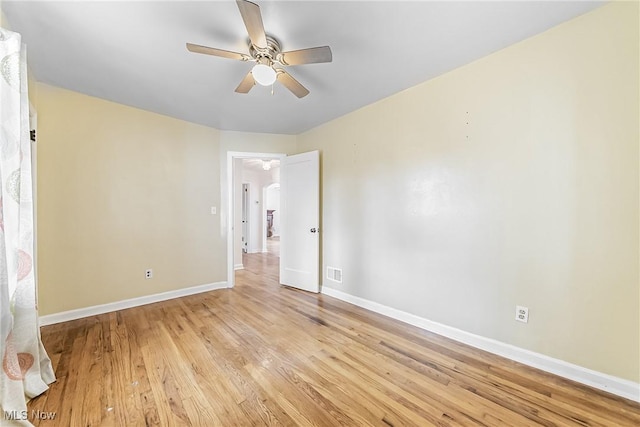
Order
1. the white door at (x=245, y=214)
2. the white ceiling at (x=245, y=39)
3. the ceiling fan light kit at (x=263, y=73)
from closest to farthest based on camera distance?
1. the white ceiling at (x=245, y=39)
2. the ceiling fan light kit at (x=263, y=73)
3. the white door at (x=245, y=214)

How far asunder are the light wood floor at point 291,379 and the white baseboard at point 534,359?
0.21 feet

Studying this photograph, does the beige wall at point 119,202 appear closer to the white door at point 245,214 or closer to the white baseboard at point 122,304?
the white baseboard at point 122,304

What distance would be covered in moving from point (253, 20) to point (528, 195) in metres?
2.29

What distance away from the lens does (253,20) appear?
144cm

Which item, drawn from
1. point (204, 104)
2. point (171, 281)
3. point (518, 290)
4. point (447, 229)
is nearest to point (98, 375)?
point (171, 281)

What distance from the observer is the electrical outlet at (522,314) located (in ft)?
6.54

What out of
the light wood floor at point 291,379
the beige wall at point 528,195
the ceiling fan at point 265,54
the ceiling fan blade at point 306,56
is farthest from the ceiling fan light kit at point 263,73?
the light wood floor at point 291,379

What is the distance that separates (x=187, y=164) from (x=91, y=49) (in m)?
1.77

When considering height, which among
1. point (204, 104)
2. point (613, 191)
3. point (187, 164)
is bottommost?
point (613, 191)

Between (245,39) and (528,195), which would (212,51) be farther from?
(528,195)

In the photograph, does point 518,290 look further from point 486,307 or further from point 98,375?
point 98,375

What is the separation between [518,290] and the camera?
2.03m

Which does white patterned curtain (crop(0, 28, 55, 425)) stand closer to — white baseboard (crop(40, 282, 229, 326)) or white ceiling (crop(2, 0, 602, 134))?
white ceiling (crop(2, 0, 602, 134))

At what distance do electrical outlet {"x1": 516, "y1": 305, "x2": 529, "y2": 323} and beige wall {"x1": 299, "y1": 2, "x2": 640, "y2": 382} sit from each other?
4 cm
